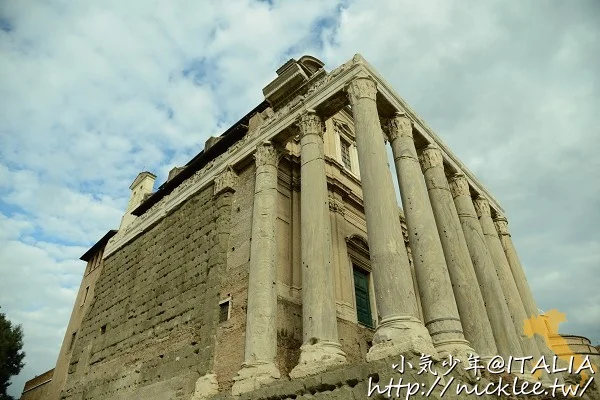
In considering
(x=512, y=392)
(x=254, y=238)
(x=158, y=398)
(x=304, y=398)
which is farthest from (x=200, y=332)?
(x=512, y=392)

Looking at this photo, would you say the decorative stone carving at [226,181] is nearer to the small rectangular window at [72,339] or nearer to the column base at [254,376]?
the column base at [254,376]

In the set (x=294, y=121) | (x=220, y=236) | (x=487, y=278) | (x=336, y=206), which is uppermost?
(x=294, y=121)

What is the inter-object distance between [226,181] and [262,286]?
4448 mm

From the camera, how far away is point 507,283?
11625 mm

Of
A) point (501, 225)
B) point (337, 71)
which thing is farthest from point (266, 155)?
point (501, 225)

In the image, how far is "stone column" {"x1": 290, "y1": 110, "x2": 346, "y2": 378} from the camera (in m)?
6.81

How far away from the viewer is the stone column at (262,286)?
7508 mm

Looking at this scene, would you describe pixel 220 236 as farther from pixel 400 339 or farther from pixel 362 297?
pixel 400 339

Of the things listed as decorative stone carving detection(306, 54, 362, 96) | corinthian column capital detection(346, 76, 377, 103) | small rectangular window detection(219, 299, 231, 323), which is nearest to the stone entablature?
decorative stone carving detection(306, 54, 362, 96)

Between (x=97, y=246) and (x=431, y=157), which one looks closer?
(x=431, y=157)

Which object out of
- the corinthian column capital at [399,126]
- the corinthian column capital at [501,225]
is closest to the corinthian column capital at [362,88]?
the corinthian column capital at [399,126]

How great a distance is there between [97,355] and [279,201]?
8.91m

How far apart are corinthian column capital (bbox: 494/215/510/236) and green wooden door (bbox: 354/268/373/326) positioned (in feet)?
20.0

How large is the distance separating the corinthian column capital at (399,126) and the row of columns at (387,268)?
0.10 ft
